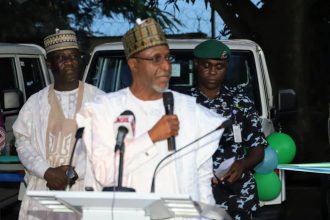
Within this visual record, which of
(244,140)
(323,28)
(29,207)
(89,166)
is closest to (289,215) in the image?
(323,28)

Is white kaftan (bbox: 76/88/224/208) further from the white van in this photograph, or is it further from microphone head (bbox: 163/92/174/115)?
the white van

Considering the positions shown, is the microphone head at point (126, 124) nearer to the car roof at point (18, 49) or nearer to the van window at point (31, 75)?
the car roof at point (18, 49)

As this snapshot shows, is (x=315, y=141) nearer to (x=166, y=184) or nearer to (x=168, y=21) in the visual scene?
(x=168, y=21)

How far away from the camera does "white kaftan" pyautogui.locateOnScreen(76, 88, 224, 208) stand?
3395 mm

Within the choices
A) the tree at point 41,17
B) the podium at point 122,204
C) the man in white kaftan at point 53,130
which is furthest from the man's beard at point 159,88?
the tree at point 41,17

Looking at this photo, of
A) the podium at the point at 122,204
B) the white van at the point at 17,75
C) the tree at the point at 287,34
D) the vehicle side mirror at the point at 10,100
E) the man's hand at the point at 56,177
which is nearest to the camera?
the podium at the point at 122,204

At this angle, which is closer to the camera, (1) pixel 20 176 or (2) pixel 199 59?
(2) pixel 199 59

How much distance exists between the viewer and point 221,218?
3.35m

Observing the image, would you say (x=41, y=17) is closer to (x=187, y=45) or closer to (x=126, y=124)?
(x=187, y=45)

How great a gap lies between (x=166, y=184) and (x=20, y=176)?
11.8 ft

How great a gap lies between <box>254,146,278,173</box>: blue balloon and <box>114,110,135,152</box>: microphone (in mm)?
2460

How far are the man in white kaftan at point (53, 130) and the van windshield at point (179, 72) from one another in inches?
77.3

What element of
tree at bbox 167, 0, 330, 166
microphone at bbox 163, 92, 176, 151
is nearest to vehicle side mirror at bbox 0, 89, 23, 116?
tree at bbox 167, 0, 330, 166

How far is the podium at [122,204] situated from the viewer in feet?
9.56
